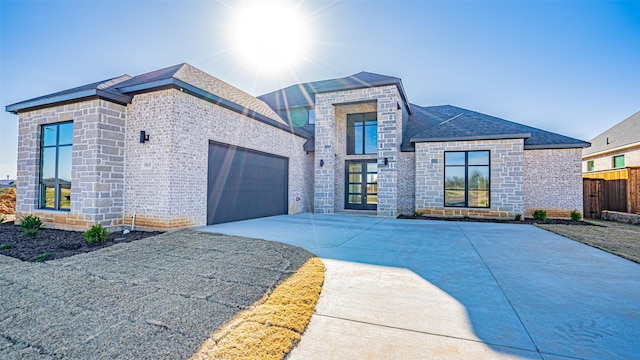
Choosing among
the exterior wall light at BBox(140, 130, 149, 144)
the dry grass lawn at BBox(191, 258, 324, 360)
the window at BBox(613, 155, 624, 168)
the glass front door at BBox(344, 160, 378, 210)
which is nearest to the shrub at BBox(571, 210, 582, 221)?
the glass front door at BBox(344, 160, 378, 210)

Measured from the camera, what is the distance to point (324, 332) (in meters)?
2.47

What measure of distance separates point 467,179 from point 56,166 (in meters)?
14.7

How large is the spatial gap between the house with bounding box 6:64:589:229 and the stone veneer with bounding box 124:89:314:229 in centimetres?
4

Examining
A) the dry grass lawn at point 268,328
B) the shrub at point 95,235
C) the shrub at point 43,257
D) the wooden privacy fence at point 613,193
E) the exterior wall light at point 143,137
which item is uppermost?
the exterior wall light at point 143,137

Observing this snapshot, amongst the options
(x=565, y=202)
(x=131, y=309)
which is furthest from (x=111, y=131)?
(x=565, y=202)

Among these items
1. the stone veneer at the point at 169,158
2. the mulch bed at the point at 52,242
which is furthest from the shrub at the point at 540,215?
the mulch bed at the point at 52,242

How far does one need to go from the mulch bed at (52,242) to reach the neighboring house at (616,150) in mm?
19230

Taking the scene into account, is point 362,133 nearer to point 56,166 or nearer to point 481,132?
point 481,132

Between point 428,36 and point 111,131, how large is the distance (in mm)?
10669

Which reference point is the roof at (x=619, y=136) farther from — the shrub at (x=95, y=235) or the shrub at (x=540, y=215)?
the shrub at (x=95, y=235)

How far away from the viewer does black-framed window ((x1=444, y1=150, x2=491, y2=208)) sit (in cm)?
1135

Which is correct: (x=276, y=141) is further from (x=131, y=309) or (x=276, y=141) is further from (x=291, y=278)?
(x=131, y=309)

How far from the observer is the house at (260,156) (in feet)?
24.2

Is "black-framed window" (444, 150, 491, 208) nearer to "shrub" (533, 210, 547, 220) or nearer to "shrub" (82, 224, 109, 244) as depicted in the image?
"shrub" (533, 210, 547, 220)
